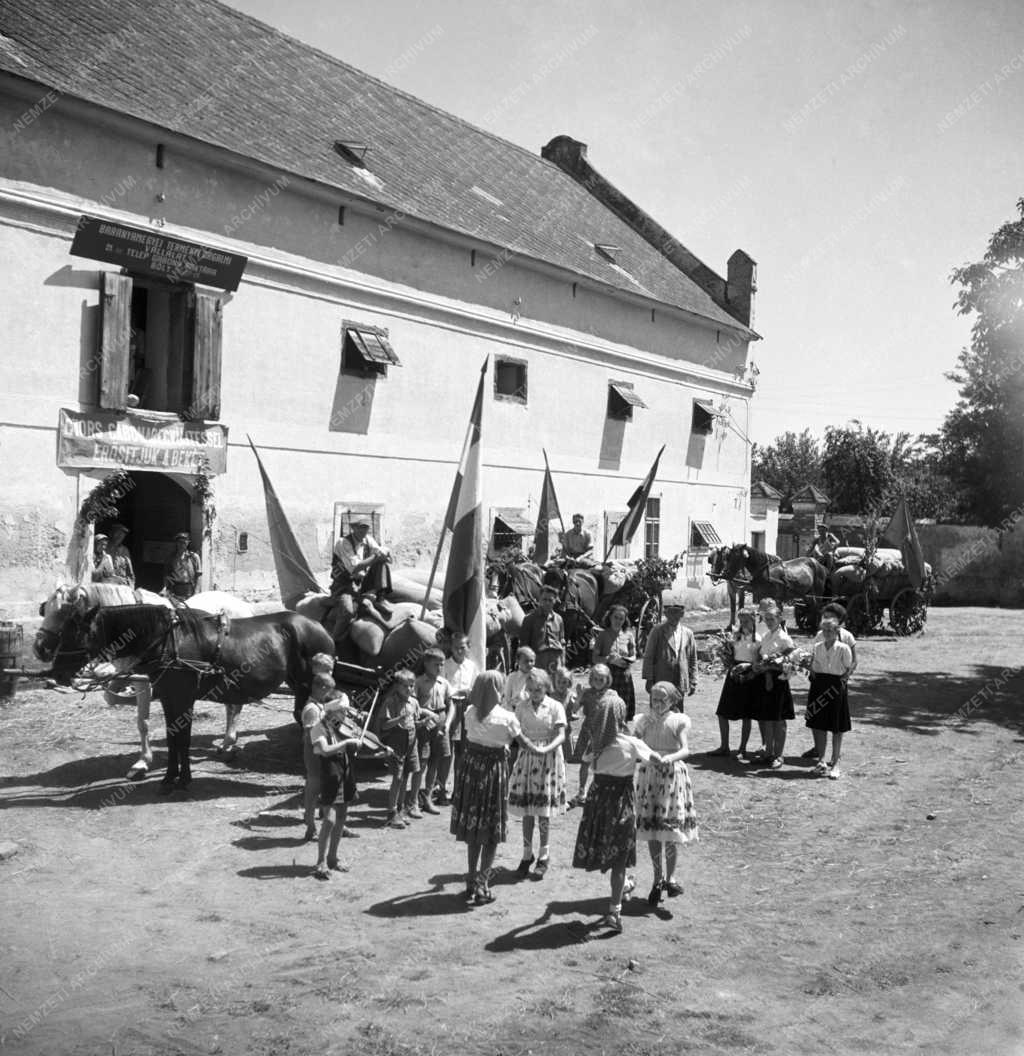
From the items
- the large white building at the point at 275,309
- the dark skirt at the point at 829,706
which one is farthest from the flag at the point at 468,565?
the large white building at the point at 275,309

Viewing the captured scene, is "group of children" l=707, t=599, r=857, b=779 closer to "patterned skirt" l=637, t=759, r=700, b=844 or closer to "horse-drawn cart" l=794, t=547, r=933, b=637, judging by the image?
"patterned skirt" l=637, t=759, r=700, b=844

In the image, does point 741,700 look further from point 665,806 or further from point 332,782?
point 332,782

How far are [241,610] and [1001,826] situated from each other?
8.03m

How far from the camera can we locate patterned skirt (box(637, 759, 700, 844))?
299 inches

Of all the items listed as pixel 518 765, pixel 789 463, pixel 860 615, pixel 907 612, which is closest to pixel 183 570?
pixel 518 765

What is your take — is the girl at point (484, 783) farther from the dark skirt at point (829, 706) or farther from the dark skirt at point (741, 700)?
the dark skirt at point (829, 706)

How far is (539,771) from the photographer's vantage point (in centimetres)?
791

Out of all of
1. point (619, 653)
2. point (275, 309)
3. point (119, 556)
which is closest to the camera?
point (619, 653)

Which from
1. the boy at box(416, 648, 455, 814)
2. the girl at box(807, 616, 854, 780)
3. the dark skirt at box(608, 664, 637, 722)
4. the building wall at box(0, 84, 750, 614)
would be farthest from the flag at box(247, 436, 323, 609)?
the girl at box(807, 616, 854, 780)

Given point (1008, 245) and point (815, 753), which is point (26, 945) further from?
point (1008, 245)

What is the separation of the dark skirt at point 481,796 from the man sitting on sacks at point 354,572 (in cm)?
380

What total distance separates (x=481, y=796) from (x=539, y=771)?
2.12ft

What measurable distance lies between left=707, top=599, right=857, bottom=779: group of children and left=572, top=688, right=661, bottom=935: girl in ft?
14.4

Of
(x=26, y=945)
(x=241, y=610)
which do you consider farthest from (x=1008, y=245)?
(x=26, y=945)
